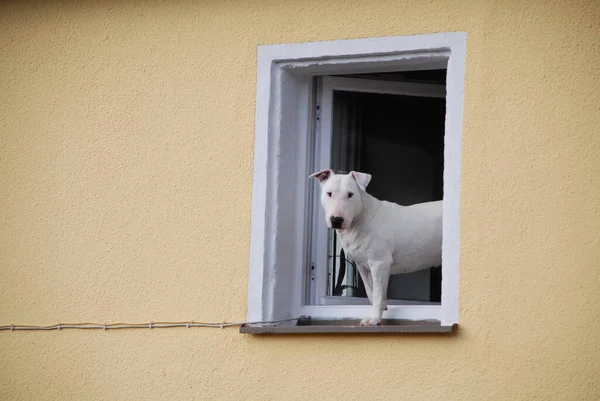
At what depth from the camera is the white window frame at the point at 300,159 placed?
758cm

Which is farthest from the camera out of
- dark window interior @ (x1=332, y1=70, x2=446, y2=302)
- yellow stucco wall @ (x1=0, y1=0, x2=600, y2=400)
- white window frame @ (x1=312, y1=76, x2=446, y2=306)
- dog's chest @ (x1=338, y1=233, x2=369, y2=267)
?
dark window interior @ (x1=332, y1=70, x2=446, y2=302)

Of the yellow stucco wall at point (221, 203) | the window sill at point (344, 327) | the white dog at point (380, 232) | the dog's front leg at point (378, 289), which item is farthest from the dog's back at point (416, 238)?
the yellow stucco wall at point (221, 203)

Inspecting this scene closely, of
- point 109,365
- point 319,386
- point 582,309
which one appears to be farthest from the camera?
point 109,365

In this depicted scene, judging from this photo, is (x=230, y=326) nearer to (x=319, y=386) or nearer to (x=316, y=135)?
(x=319, y=386)

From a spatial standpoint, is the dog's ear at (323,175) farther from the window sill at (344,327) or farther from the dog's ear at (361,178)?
the window sill at (344,327)

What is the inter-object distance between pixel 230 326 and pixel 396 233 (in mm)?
1128

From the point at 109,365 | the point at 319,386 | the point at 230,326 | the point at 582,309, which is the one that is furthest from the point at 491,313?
the point at 109,365

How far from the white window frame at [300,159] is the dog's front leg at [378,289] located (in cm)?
14

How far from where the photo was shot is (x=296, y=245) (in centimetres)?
828

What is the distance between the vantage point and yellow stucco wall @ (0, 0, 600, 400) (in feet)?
24.1

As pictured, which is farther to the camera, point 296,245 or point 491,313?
point 296,245

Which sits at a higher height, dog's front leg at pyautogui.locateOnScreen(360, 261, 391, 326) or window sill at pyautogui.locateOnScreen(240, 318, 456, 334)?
dog's front leg at pyautogui.locateOnScreen(360, 261, 391, 326)

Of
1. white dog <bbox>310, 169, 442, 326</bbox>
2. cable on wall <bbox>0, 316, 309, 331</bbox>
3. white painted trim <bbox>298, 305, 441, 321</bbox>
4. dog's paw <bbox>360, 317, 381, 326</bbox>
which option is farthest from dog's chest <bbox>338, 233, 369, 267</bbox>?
cable on wall <bbox>0, 316, 309, 331</bbox>

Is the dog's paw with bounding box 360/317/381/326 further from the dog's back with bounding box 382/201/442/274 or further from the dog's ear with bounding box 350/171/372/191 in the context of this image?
the dog's ear with bounding box 350/171/372/191
